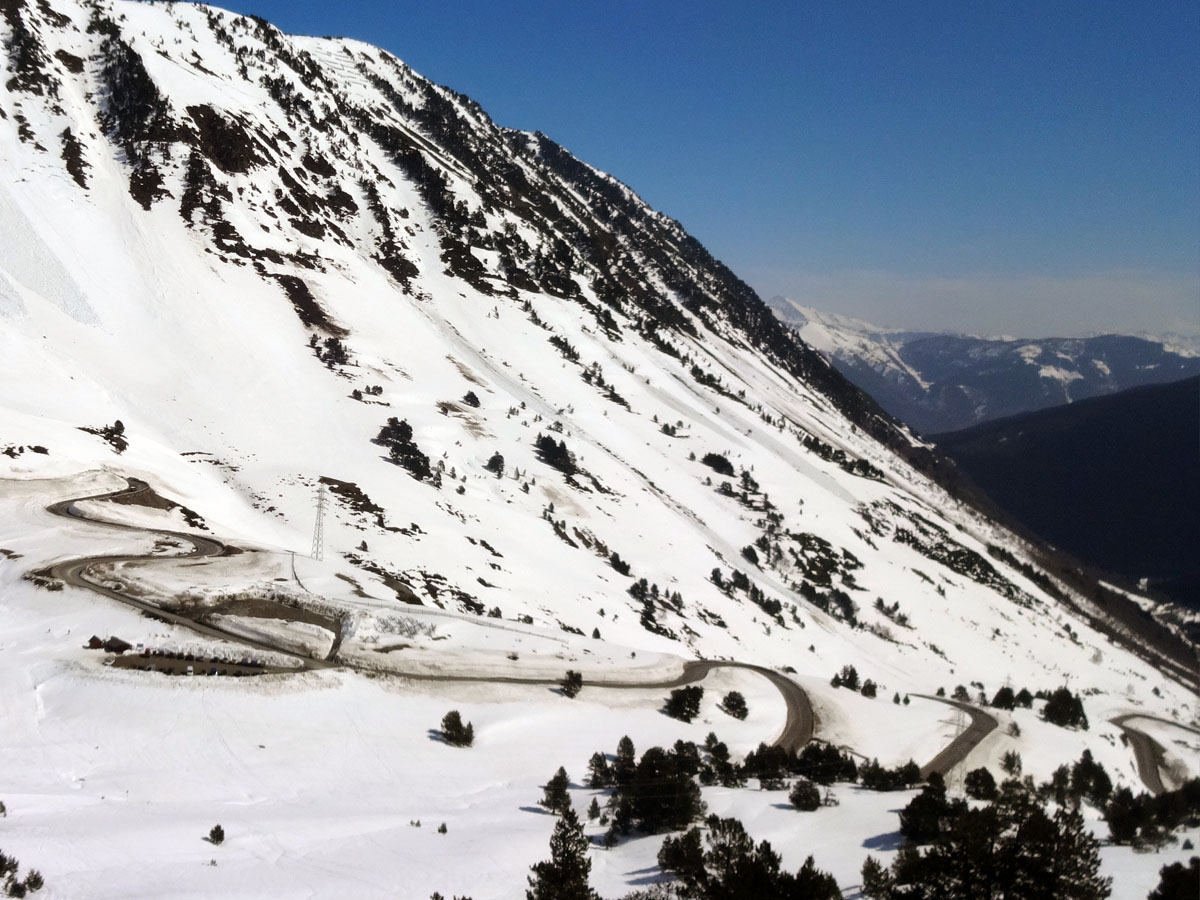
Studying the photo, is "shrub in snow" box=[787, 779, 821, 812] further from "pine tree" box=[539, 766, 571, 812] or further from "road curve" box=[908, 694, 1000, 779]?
"road curve" box=[908, 694, 1000, 779]

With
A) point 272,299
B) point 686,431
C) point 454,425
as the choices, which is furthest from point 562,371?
point 272,299

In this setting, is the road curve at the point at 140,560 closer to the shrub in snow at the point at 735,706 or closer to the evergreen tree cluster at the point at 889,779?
the shrub in snow at the point at 735,706

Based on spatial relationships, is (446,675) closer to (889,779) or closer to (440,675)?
(440,675)

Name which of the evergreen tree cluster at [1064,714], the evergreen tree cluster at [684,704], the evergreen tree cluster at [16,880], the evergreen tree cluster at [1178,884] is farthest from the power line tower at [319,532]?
the evergreen tree cluster at [1064,714]

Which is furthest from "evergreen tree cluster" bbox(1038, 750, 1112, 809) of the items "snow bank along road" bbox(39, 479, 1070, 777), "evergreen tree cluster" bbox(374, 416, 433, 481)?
"evergreen tree cluster" bbox(374, 416, 433, 481)

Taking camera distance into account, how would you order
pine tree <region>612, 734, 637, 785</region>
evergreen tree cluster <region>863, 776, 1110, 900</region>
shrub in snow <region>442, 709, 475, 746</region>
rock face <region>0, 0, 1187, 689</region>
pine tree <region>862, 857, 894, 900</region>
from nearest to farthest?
evergreen tree cluster <region>863, 776, 1110, 900</region>
pine tree <region>862, 857, 894, 900</region>
pine tree <region>612, 734, 637, 785</region>
shrub in snow <region>442, 709, 475, 746</region>
rock face <region>0, 0, 1187, 689</region>

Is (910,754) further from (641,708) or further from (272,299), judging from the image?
(272,299)
